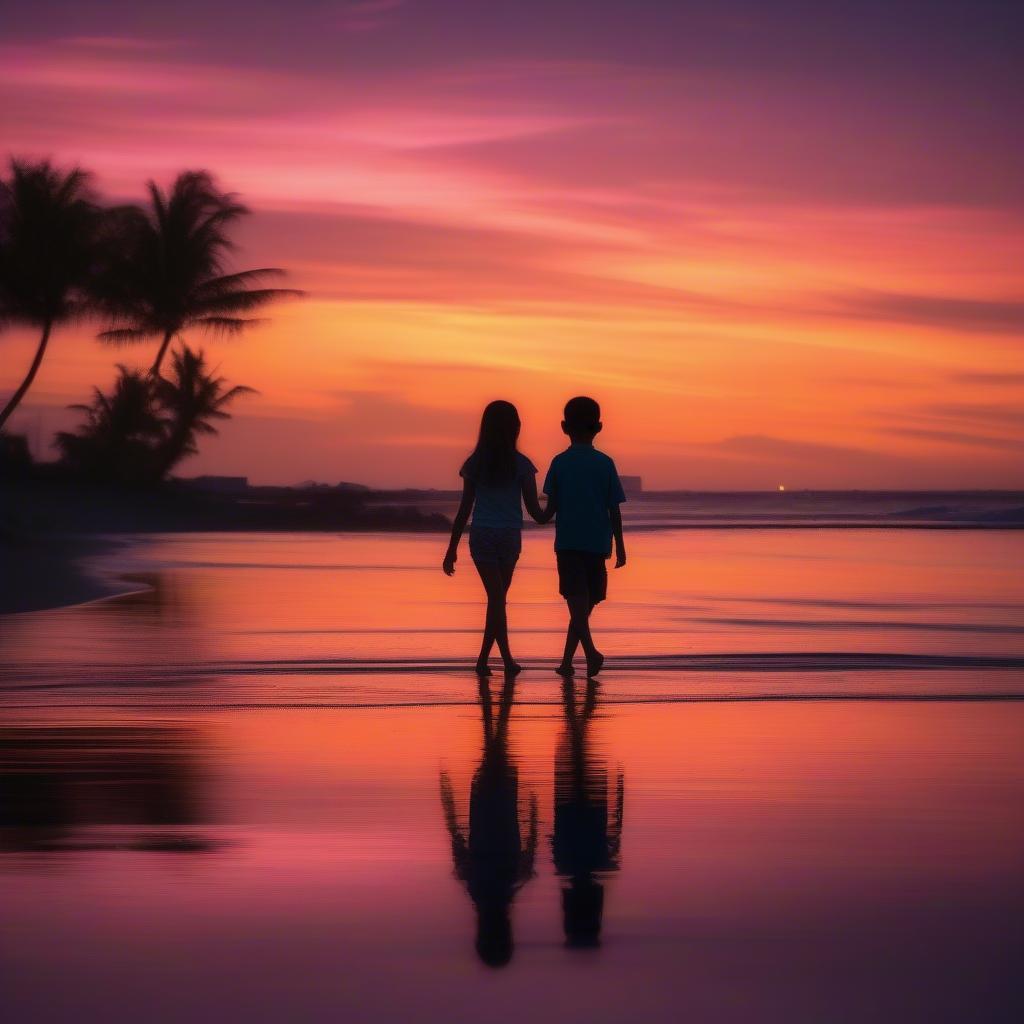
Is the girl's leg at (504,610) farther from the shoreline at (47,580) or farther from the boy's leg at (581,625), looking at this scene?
the shoreline at (47,580)

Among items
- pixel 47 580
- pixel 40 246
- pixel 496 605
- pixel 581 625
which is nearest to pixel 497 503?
pixel 496 605

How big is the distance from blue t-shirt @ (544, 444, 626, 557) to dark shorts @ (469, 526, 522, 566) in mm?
324

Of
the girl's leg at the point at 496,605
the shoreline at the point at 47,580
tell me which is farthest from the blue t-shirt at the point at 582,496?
the shoreline at the point at 47,580

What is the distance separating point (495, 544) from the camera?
12.0 metres

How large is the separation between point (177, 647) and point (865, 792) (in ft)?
26.1

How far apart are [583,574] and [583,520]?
365mm

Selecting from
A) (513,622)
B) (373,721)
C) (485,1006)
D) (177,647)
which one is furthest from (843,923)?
(513,622)

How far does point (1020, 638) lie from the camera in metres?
14.9

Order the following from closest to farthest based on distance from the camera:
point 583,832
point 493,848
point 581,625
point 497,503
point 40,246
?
point 493,848 < point 583,832 < point 581,625 < point 497,503 < point 40,246

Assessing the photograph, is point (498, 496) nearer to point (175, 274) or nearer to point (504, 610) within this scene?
point (504, 610)

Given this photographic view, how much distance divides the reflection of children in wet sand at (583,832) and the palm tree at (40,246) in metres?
40.3

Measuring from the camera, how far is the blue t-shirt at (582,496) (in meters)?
11.9

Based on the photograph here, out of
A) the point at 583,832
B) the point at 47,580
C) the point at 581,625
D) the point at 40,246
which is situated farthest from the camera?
the point at 40,246

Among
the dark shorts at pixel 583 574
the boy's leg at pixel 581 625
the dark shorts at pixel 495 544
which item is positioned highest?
the dark shorts at pixel 495 544
